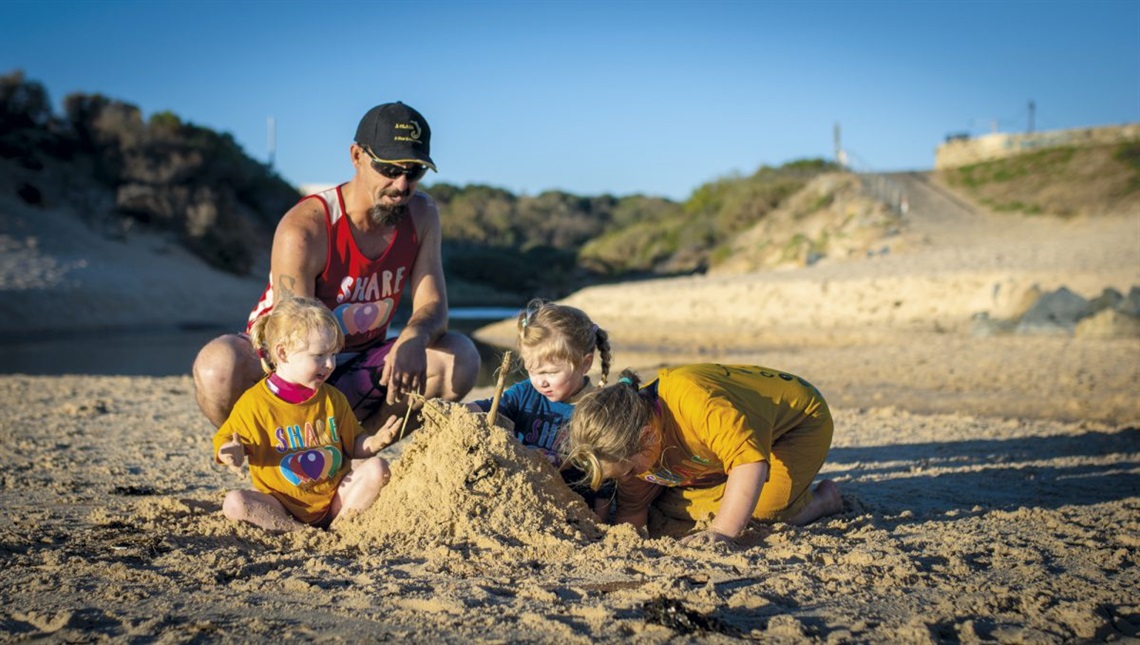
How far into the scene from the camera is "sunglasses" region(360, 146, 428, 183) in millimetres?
3789

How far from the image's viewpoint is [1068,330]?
11.0 meters

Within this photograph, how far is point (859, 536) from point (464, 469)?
1.43 meters

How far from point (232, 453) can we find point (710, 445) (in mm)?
1585

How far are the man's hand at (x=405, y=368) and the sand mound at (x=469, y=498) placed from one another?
1.27ft

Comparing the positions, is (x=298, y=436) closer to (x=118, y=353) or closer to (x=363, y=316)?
(x=363, y=316)

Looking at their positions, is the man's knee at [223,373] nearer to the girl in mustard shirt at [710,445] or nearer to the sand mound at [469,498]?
the sand mound at [469,498]

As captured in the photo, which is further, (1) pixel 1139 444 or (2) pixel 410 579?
(1) pixel 1139 444

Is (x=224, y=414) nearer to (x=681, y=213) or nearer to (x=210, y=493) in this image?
(x=210, y=493)

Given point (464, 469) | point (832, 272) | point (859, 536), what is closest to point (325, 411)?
point (464, 469)

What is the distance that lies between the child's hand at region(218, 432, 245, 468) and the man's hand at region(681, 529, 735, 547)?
1.50 metres

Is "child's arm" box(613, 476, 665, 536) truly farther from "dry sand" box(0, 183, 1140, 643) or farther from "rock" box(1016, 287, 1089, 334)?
"rock" box(1016, 287, 1089, 334)

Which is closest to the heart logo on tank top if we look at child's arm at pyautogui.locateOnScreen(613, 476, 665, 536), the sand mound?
the sand mound

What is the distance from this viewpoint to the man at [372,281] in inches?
145

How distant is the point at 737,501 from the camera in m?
3.05
